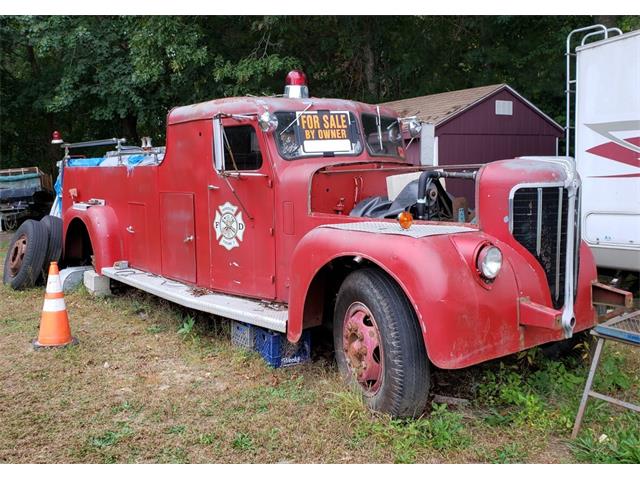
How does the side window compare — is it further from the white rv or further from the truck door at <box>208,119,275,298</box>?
the white rv

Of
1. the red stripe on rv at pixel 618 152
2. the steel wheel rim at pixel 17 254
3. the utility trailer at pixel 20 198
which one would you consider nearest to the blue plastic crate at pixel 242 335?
the red stripe on rv at pixel 618 152

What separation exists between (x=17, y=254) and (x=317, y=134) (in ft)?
17.4

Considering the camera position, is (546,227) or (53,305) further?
(53,305)

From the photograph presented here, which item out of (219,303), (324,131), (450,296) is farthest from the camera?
(324,131)

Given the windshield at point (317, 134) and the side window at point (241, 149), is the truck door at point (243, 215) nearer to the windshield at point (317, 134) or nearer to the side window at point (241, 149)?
the side window at point (241, 149)

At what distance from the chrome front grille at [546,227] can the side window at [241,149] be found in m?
2.08

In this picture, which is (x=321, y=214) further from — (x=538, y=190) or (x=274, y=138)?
(x=538, y=190)

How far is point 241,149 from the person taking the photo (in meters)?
5.09

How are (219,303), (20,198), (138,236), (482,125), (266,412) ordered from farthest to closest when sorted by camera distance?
(20,198) < (482,125) < (138,236) < (219,303) < (266,412)

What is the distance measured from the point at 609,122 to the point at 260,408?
15.5 feet

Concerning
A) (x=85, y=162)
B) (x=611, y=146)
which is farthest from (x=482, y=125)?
(x=85, y=162)

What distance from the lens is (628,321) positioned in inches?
147

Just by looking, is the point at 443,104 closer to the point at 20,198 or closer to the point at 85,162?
the point at 85,162

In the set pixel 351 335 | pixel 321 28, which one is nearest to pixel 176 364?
pixel 351 335
